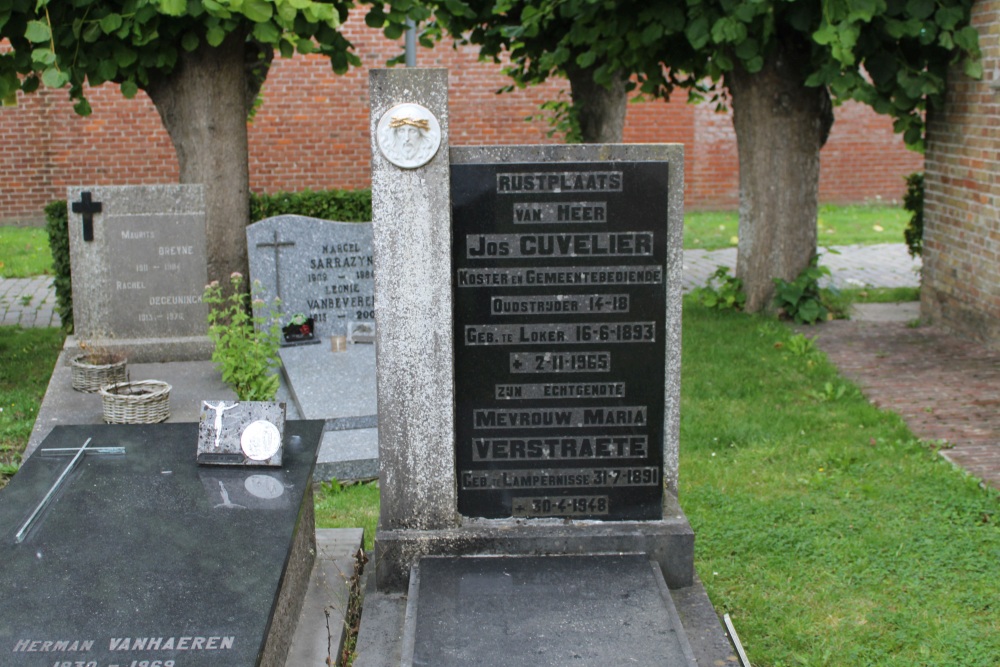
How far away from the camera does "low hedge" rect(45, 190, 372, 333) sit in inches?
356

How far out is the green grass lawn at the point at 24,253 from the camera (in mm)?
12938

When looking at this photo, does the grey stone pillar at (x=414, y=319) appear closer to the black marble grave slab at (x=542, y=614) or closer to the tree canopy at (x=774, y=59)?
the black marble grave slab at (x=542, y=614)

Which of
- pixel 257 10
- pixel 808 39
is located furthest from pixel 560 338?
pixel 808 39

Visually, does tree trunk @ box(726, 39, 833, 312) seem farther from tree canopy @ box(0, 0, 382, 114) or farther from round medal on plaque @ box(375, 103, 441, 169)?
round medal on plaque @ box(375, 103, 441, 169)

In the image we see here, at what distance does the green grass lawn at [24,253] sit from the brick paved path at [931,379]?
9.11 meters

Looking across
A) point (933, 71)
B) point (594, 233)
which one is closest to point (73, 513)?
point (594, 233)

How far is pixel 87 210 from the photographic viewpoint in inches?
316

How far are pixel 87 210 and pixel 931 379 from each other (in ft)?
20.2

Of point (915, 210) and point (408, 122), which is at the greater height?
point (408, 122)

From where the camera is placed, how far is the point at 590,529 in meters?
4.07

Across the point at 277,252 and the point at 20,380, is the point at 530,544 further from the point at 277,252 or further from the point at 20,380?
the point at 20,380

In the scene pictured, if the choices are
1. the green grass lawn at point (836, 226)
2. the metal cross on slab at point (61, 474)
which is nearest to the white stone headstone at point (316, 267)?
the metal cross on slab at point (61, 474)

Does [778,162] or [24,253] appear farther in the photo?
[24,253]

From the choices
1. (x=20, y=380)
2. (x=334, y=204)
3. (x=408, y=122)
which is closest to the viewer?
(x=408, y=122)
